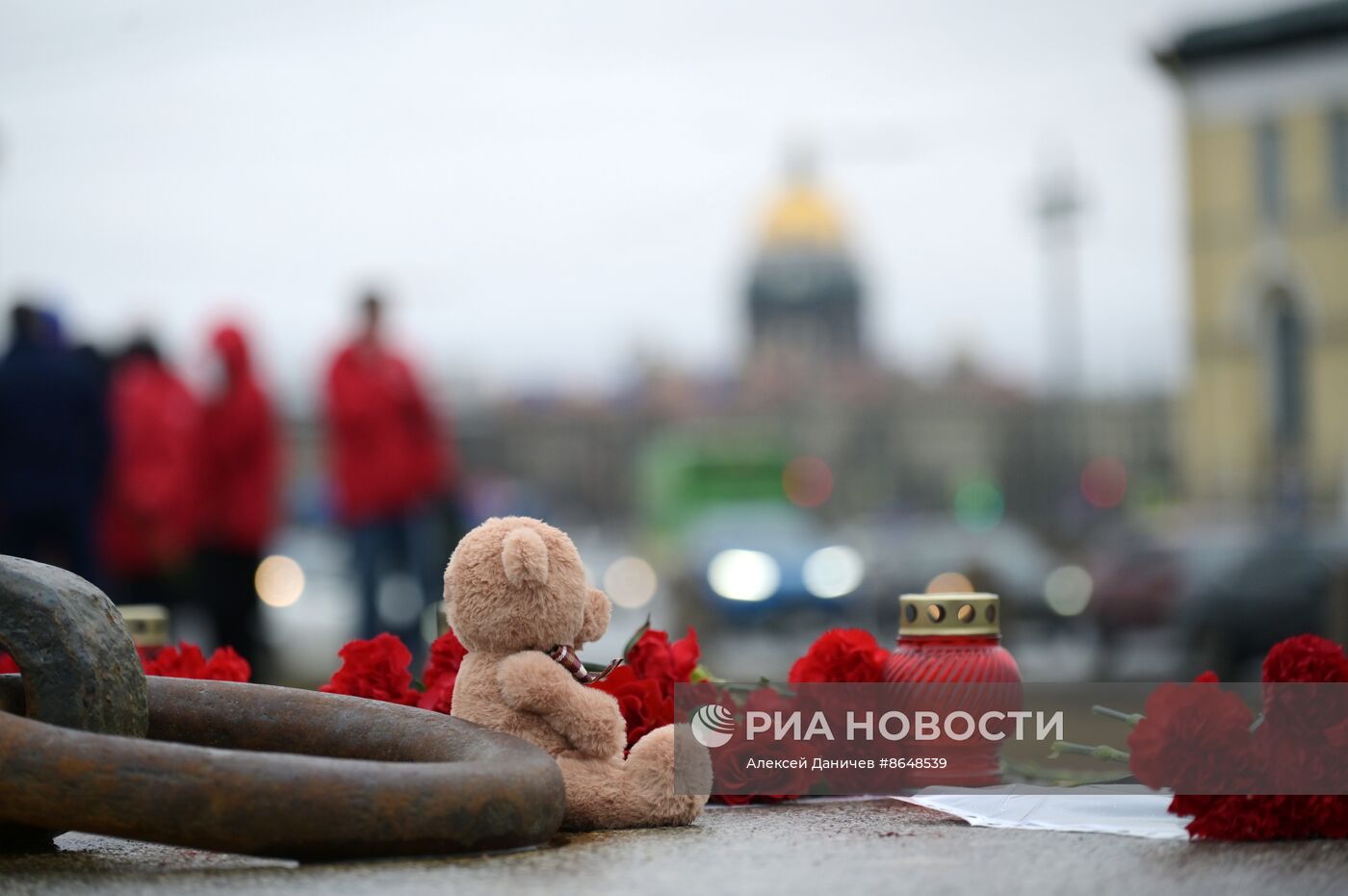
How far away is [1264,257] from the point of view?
4428 centimetres

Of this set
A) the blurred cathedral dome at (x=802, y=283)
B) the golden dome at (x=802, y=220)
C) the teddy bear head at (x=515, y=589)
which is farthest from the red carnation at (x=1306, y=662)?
the golden dome at (x=802, y=220)

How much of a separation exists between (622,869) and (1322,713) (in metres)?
1.33

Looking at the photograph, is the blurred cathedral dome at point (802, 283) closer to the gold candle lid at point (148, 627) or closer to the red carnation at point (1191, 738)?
the gold candle lid at point (148, 627)

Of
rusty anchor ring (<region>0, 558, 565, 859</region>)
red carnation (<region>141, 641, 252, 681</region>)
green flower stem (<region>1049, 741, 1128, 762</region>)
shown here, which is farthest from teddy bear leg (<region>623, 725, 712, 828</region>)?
red carnation (<region>141, 641, 252, 681</region>)

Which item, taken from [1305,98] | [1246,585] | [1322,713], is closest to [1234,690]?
[1322,713]

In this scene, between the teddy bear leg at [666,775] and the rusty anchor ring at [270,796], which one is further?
the teddy bear leg at [666,775]

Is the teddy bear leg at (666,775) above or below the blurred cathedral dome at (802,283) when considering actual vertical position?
below

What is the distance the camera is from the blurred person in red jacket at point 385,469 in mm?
9828

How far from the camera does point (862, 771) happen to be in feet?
14.6

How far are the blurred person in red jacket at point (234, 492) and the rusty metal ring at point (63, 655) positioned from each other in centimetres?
595

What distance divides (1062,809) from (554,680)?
1156 mm

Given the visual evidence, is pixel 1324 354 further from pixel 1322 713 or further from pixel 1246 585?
pixel 1322 713

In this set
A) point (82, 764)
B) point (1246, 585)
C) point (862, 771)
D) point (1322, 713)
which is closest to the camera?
point (82, 764)

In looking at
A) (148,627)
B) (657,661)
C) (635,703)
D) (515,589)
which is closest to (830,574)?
(148,627)
